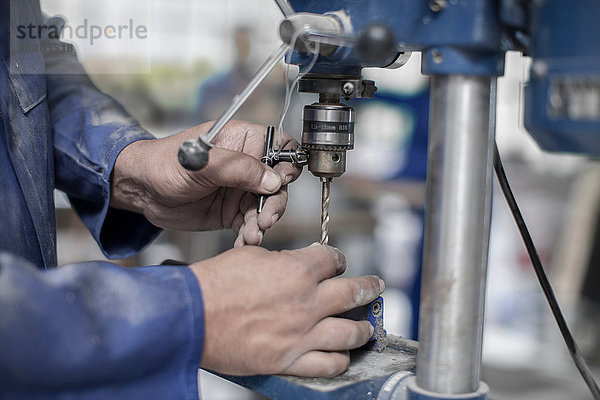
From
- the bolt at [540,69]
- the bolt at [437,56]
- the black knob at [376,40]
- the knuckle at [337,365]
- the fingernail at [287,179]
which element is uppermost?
the black knob at [376,40]

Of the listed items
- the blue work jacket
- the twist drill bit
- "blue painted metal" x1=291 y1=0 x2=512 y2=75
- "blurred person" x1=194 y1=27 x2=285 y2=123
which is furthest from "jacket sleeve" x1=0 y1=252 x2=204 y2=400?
"blurred person" x1=194 y1=27 x2=285 y2=123

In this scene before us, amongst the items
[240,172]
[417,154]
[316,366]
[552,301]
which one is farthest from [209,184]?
[417,154]

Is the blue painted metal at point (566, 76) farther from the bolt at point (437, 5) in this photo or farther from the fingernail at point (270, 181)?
the fingernail at point (270, 181)

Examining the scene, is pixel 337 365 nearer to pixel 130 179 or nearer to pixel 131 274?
pixel 131 274

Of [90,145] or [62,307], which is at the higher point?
[90,145]

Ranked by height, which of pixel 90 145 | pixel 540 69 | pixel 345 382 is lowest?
pixel 345 382

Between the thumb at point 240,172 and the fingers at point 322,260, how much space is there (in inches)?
5.1

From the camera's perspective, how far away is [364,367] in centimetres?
74

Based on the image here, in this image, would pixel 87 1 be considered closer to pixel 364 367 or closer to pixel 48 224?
pixel 48 224

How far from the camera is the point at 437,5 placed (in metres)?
0.61

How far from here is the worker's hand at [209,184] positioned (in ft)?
2.76

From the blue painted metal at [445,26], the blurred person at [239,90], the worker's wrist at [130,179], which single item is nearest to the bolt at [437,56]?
the blue painted metal at [445,26]

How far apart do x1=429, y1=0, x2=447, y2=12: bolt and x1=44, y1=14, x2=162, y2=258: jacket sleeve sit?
1.80 feet

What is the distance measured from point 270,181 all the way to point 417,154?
2000 millimetres
